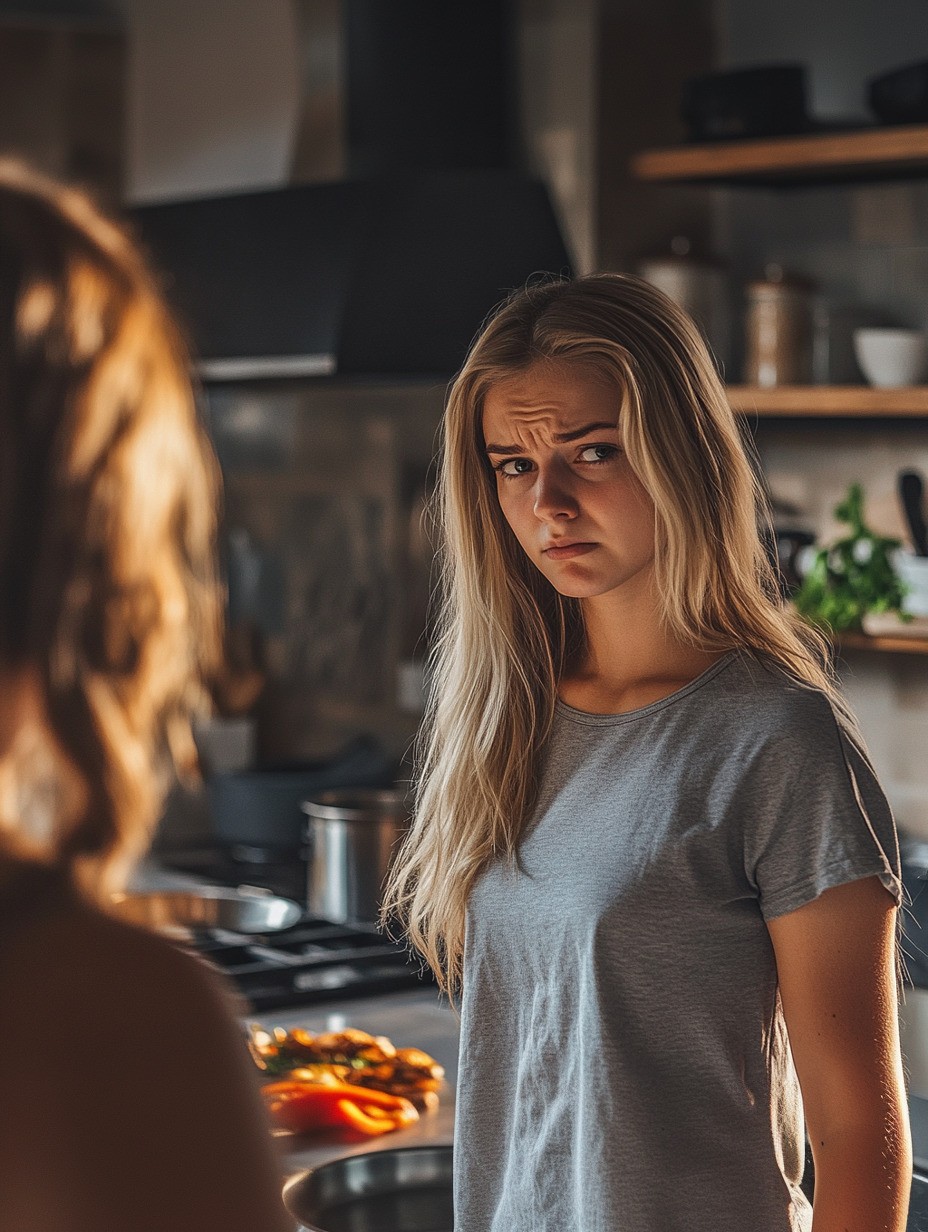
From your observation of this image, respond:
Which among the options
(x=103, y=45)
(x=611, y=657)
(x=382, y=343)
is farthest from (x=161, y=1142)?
(x=103, y=45)

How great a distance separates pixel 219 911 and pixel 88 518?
7.59 feet

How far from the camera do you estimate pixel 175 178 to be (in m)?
4.36

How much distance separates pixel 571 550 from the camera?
135 cm

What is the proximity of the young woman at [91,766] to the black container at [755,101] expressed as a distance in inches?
107

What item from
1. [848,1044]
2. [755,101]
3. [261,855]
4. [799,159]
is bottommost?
[261,855]

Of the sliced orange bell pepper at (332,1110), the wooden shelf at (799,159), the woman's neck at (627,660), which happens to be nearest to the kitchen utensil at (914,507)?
the wooden shelf at (799,159)

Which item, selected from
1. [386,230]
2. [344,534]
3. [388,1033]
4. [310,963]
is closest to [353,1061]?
[388,1033]

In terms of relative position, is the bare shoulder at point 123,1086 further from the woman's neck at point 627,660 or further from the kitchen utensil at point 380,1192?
the kitchen utensil at point 380,1192

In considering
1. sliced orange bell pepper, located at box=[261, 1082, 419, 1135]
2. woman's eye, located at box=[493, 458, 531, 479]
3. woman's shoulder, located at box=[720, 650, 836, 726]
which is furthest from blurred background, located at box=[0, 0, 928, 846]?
woman's shoulder, located at box=[720, 650, 836, 726]

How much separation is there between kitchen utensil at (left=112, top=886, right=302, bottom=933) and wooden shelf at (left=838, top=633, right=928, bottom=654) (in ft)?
3.56

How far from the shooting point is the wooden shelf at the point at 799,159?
2949 millimetres

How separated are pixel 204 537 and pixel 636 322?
2.56 feet

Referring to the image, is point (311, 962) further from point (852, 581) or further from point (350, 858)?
point (852, 581)

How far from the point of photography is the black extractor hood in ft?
9.84
